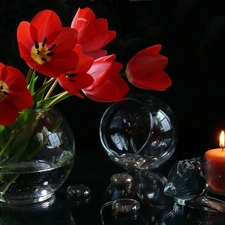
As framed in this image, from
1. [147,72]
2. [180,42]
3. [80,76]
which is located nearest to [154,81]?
[147,72]

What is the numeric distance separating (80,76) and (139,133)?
12.0 inches

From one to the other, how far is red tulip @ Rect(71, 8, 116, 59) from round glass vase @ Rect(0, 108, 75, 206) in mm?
137

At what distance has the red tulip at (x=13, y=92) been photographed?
2.31 feet

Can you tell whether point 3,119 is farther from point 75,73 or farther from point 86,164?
→ point 86,164

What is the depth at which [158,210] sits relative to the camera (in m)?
0.86

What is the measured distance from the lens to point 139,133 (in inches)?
39.0

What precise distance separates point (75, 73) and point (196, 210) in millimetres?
329

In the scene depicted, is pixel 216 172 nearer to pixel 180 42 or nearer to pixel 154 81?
pixel 154 81

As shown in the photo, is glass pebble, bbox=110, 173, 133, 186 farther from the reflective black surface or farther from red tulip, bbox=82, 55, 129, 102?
red tulip, bbox=82, 55, 129, 102

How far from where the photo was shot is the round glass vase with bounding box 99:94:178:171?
99 cm

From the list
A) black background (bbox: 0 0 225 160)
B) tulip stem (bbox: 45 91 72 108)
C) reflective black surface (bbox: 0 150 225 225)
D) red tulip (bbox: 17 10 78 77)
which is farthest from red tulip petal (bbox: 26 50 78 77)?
black background (bbox: 0 0 225 160)

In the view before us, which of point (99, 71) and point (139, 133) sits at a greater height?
point (99, 71)

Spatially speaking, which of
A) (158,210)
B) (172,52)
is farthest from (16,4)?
(158,210)

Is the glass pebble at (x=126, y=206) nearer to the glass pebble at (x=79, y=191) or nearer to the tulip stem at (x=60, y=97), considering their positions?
the glass pebble at (x=79, y=191)
